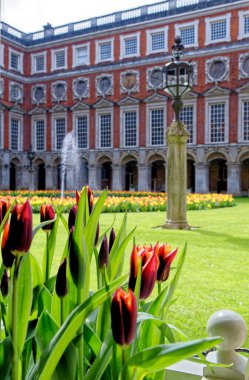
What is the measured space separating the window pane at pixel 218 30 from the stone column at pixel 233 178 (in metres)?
10.0

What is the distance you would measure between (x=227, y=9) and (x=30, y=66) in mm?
19079

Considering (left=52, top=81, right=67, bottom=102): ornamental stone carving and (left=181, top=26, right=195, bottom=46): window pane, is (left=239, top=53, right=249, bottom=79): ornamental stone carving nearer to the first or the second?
(left=181, top=26, right=195, bottom=46): window pane

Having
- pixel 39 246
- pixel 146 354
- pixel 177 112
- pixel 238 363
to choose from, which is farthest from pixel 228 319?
pixel 177 112

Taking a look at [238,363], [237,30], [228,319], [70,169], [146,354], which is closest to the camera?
[146,354]

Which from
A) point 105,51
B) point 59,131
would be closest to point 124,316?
point 105,51

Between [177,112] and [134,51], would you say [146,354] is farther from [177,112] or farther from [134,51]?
[134,51]

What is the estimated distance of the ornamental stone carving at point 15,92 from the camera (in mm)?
38375

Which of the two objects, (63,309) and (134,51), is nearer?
(63,309)

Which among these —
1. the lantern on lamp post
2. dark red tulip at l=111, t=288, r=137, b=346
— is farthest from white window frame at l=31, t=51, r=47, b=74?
dark red tulip at l=111, t=288, r=137, b=346

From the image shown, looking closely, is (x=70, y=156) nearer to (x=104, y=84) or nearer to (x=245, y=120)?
(x=104, y=84)

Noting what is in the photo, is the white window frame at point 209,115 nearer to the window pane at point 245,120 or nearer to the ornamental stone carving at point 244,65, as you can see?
the window pane at point 245,120

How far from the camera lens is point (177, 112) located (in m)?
10.6

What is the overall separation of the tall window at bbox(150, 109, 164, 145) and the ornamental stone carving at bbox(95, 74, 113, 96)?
4.42 metres

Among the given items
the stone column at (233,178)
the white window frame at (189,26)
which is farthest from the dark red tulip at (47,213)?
the white window frame at (189,26)
